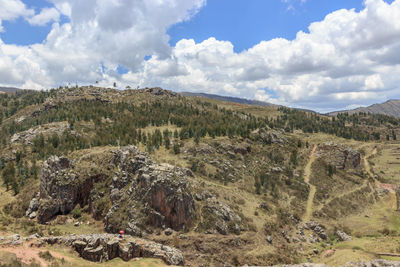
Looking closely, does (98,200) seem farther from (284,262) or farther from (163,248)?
(284,262)

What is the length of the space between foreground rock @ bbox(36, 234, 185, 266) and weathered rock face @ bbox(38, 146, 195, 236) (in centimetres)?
742

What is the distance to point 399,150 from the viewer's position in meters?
144

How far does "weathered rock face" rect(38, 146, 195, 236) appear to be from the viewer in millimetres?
43688

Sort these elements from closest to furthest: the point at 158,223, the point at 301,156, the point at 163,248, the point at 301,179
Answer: the point at 163,248, the point at 158,223, the point at 301,179, the point at 301,156

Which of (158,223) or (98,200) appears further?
(98,200)

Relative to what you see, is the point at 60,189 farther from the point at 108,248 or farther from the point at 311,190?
the point at 311,190

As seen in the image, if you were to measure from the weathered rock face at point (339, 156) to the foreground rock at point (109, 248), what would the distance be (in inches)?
3657

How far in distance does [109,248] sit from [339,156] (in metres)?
105

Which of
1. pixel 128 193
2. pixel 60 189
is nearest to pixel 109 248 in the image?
pixel 128 193

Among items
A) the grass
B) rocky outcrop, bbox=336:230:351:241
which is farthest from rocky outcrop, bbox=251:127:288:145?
rocky outcrop, bbox=336:230:351:241

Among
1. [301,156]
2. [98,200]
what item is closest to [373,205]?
[301,156]

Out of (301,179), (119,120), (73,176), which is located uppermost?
(119,120)

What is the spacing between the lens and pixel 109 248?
33.2 m

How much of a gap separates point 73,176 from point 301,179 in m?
78.3
